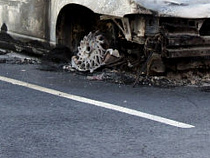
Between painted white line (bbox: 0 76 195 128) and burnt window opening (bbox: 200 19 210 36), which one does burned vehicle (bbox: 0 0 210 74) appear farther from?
painted white line (bbox: 0 76 195 128)

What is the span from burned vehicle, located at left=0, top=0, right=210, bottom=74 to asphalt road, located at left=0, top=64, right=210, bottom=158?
500 mm

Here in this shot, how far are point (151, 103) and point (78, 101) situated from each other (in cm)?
83

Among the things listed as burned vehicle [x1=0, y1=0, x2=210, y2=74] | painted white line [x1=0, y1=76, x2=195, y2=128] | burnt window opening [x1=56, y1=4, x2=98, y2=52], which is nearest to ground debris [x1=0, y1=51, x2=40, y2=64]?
burned vehicle [x1=0, y1=0, x2=210, y2=74]

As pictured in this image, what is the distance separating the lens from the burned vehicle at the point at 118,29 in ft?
25.5

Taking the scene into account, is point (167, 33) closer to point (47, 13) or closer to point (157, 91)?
point (157, 91)

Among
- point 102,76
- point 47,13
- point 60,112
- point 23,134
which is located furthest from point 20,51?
point 23,134

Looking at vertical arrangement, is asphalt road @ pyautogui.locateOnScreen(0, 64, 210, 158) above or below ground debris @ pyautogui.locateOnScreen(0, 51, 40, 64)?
below

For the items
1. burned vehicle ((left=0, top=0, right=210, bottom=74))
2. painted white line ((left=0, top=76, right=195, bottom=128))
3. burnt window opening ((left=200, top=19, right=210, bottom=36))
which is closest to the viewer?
painted white line ((left=0, top=76, right=195, bottom=128))

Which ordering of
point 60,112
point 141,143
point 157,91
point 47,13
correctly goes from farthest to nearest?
point 47,13
point 157,91
point 60,112
point 141,143

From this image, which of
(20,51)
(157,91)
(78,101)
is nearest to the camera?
(78,101)

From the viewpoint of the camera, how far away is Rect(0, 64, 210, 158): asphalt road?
17.3ft

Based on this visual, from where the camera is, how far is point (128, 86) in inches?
318

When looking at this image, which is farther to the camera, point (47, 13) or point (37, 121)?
point (47, 13)

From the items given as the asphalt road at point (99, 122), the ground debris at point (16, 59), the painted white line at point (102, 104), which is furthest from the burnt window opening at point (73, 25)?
the painted white line at point (102, 104)
